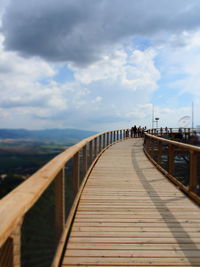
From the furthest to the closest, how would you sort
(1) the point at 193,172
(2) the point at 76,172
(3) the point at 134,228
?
(1) the point at 193,172 → (2) the point at 76,172 → (3) the point at 134,228

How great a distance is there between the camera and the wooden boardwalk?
285 centimetres

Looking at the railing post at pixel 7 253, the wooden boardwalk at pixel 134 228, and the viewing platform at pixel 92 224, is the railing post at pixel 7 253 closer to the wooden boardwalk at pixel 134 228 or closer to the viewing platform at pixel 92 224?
the viewing platform at pixel 92 224

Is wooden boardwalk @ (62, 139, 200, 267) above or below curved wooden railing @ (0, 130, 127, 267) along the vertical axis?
below

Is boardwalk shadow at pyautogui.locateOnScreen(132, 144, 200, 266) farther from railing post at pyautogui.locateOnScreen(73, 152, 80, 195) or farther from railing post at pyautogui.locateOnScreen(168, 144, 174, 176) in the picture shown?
railing post at pyautogui.locateOnScreen(73, 152, 80, 195)

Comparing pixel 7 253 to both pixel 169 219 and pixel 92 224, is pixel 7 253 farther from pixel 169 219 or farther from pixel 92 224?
pixel 169 219

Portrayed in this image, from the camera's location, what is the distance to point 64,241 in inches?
122

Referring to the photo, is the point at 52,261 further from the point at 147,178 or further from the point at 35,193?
the point at 147,178

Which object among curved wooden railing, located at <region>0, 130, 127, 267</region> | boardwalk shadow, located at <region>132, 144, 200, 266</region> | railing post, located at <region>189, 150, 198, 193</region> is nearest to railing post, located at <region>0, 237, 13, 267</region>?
curved wooden railing, located at <region>0, 130, 127, 267</region>

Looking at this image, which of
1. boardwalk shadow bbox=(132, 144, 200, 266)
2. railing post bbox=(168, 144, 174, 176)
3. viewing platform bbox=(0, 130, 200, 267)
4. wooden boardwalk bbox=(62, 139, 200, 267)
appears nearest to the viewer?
viewing platform bbox=(0, 130, 200, 267)

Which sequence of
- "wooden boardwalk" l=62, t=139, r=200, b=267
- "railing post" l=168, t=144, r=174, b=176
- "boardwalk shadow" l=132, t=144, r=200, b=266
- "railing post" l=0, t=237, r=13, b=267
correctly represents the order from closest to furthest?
"railing post" l=0, t=237, r=13, b=267, "wooden boardwalk" l=62, t=139, r=200, b=267, "boardwalk shadow" l=132, t=144, r=200, b=266, "railing post" l=168, t=144, r=174, b=176

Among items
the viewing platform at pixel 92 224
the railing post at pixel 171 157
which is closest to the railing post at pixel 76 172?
the viewing platform at pixel 92 224

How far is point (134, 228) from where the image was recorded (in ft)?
11.9

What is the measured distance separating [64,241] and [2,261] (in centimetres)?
208

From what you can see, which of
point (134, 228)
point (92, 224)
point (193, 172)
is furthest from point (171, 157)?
point (92, 224)
